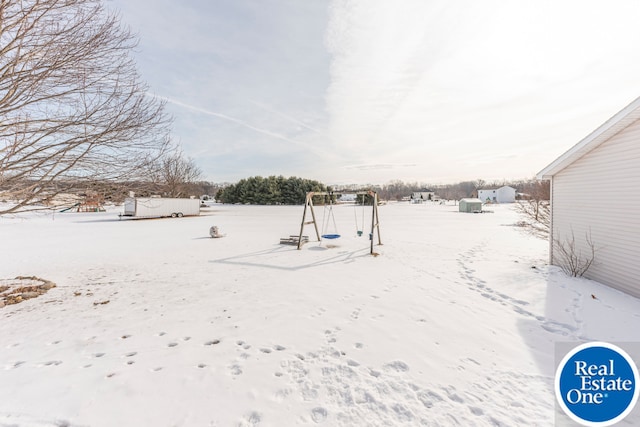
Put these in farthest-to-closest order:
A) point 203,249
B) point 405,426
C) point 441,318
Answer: point 203,249 < point 441,318 < point 405,426

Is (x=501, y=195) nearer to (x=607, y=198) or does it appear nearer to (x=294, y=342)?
(x=607, y=198)

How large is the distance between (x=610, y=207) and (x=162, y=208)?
28.4m

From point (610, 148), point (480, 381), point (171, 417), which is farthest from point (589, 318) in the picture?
point (171, 417)

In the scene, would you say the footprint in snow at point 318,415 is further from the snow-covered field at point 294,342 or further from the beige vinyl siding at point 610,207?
the beige vinyl siding at point 610,207

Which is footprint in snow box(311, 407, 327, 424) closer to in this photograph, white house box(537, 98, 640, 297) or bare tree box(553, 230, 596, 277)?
white house box(537, 98, 640, 297)

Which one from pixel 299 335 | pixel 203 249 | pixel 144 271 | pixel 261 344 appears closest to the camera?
pixel 261 344

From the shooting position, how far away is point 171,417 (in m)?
2.24

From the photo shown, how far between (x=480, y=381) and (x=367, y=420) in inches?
56.6

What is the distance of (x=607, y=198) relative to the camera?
608cm

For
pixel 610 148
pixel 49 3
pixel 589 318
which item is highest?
pixel 49 3

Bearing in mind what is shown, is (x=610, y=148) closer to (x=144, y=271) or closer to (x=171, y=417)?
(x=171, y=417)
